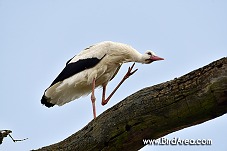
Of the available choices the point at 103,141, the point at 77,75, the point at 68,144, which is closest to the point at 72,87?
the point at 77,75

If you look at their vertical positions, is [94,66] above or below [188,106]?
above

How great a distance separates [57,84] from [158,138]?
4.88 meters

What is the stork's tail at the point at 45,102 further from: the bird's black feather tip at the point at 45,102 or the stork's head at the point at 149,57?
the stork's head at the point at 149,57

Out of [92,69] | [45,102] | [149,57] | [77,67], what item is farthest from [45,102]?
[149,57]

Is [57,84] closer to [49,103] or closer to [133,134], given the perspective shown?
[49,103]

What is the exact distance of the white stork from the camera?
8547 mm

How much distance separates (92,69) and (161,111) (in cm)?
475

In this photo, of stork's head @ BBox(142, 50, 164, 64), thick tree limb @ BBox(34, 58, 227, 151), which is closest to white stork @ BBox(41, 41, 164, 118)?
stork's head @ BBox(142, 50, 164, 64)

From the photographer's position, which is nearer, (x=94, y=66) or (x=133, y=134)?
(x=133, y=134)

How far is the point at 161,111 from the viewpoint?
392 centimetres

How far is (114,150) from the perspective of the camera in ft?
14.2

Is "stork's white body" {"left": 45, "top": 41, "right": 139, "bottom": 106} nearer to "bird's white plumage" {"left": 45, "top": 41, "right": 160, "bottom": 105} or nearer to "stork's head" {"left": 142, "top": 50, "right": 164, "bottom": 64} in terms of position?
"bird's white plumage" {"left": 45, "top": 41, "right": 160, "bottom": 105}

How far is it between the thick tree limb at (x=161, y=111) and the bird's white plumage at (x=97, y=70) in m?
3.85

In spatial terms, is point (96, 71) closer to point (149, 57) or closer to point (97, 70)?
point (97, 70)
